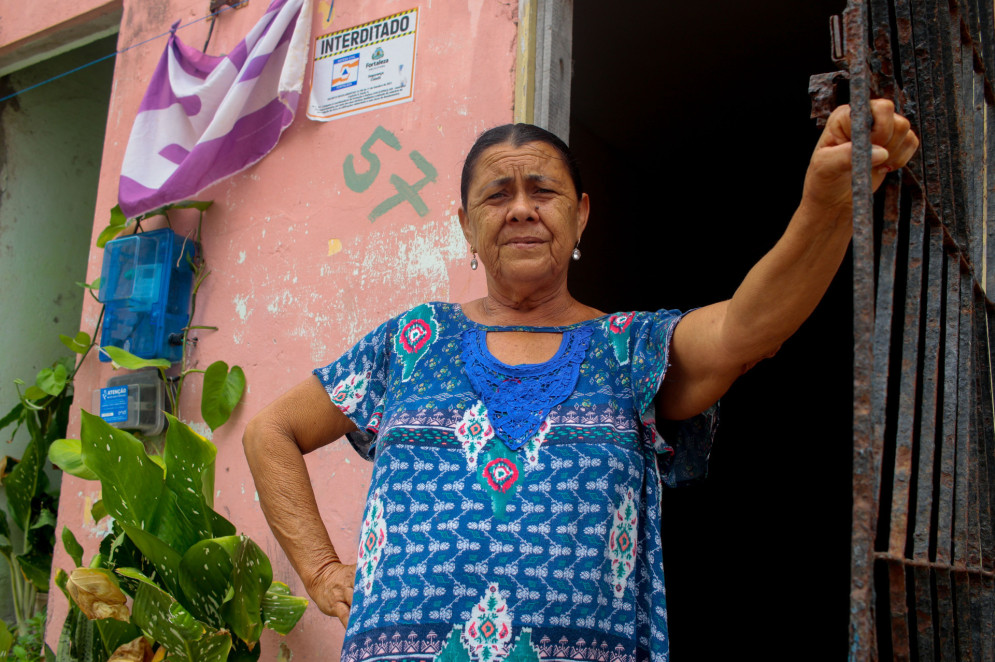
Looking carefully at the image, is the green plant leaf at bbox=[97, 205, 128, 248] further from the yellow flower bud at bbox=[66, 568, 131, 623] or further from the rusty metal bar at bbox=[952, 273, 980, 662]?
the rusty metal bar at bbox=[952, 273, 980, 662]

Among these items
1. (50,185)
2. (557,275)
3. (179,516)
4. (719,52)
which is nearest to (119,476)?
(179,516)

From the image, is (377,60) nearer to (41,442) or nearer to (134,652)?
(134,652)

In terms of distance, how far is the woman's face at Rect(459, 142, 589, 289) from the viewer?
5.37ft

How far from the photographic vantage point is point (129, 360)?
9.39 ft

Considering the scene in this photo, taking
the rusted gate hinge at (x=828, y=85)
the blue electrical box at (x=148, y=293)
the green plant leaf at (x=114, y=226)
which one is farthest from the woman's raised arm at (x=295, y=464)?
the green plant leaf at (x=114, y=226)

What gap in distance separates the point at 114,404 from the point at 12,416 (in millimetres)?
1059

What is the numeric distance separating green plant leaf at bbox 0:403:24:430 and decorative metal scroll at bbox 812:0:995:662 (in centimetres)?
364

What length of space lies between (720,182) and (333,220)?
3619 millimetres

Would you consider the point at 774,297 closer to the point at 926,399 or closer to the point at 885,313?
the point at 885,313

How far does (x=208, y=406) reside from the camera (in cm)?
280

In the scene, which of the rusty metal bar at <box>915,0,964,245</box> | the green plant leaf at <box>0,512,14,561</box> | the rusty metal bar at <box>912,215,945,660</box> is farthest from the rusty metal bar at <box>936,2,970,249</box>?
the green plant leaf at <box>0,512,14,561</box>

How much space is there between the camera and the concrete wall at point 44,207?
164 inches

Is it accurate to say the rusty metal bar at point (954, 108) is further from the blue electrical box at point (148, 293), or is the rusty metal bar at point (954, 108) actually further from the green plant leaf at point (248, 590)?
the blue electrical box at point (148, 293)

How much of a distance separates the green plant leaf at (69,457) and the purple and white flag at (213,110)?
2.97 ft
